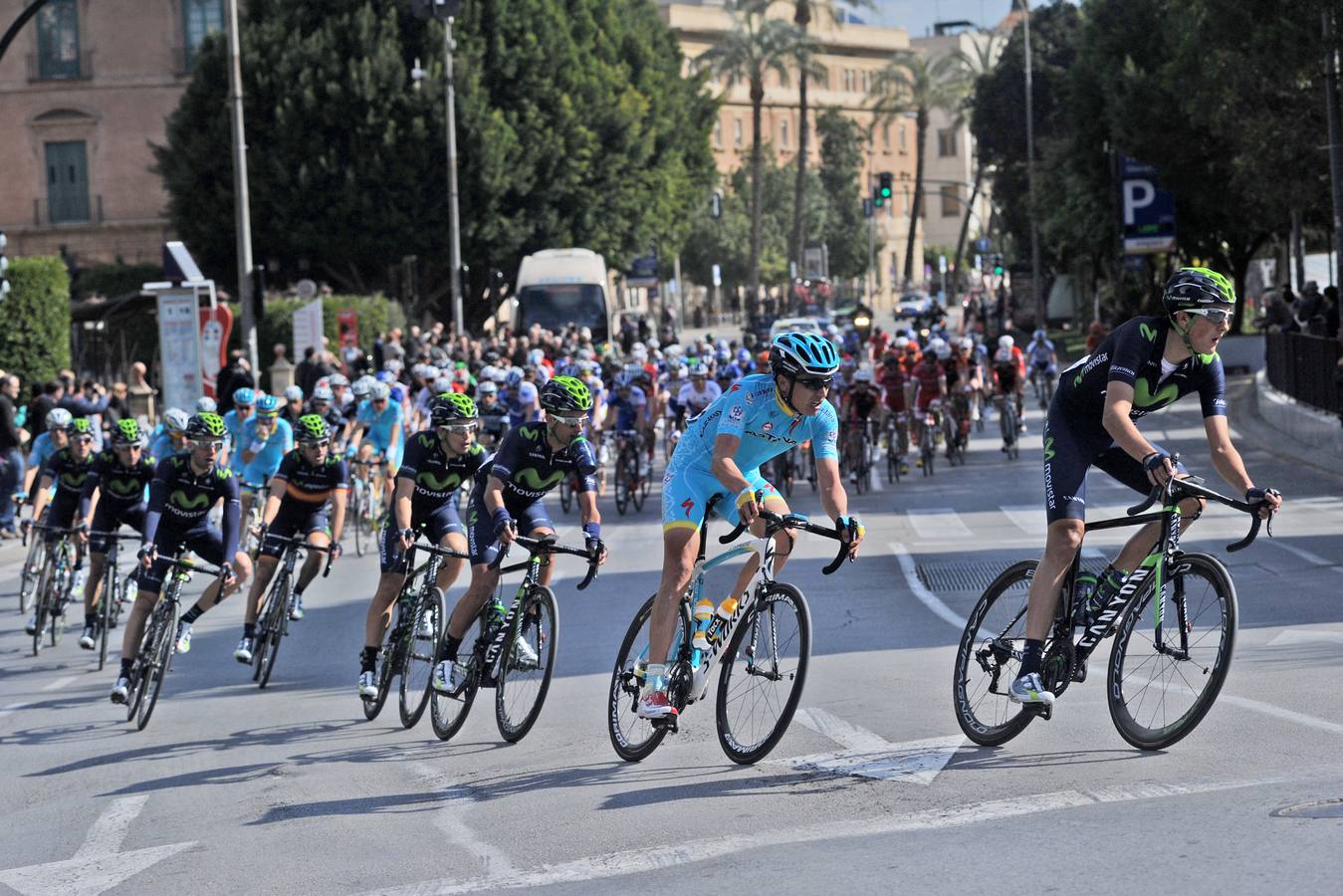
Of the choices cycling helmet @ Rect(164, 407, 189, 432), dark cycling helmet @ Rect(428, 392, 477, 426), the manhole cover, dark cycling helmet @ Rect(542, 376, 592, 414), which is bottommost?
the manhole cover

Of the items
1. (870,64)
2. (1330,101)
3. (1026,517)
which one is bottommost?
(1026,517)

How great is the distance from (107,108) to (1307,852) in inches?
2514

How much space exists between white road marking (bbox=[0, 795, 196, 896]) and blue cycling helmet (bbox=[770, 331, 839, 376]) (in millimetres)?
2992

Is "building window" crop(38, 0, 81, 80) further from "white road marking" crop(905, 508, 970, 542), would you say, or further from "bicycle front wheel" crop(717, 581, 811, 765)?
"bicycle front wheel" crop(717, 581, 811, 765)

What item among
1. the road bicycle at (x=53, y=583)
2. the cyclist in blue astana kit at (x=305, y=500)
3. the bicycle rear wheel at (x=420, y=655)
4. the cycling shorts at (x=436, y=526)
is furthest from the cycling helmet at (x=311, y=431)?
the road bicycle at (x=53, y=583)

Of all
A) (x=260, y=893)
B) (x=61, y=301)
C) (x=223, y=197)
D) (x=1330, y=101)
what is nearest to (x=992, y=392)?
(x=1330, y=101)

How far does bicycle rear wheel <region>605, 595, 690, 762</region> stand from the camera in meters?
8.73

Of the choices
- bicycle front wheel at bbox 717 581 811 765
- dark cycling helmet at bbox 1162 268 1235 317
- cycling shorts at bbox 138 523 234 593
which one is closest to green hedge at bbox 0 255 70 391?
cycling shorts at bbox 138 523 234 593

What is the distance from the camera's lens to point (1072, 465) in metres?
8.13

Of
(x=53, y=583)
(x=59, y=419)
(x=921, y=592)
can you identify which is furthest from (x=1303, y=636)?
(x=59, y=419)

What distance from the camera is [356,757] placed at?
985 centimetres

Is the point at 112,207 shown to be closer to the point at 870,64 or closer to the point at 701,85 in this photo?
the point at 701,85

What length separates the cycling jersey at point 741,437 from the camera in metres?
8.35

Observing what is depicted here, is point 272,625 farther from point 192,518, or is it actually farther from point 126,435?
point 126,435
